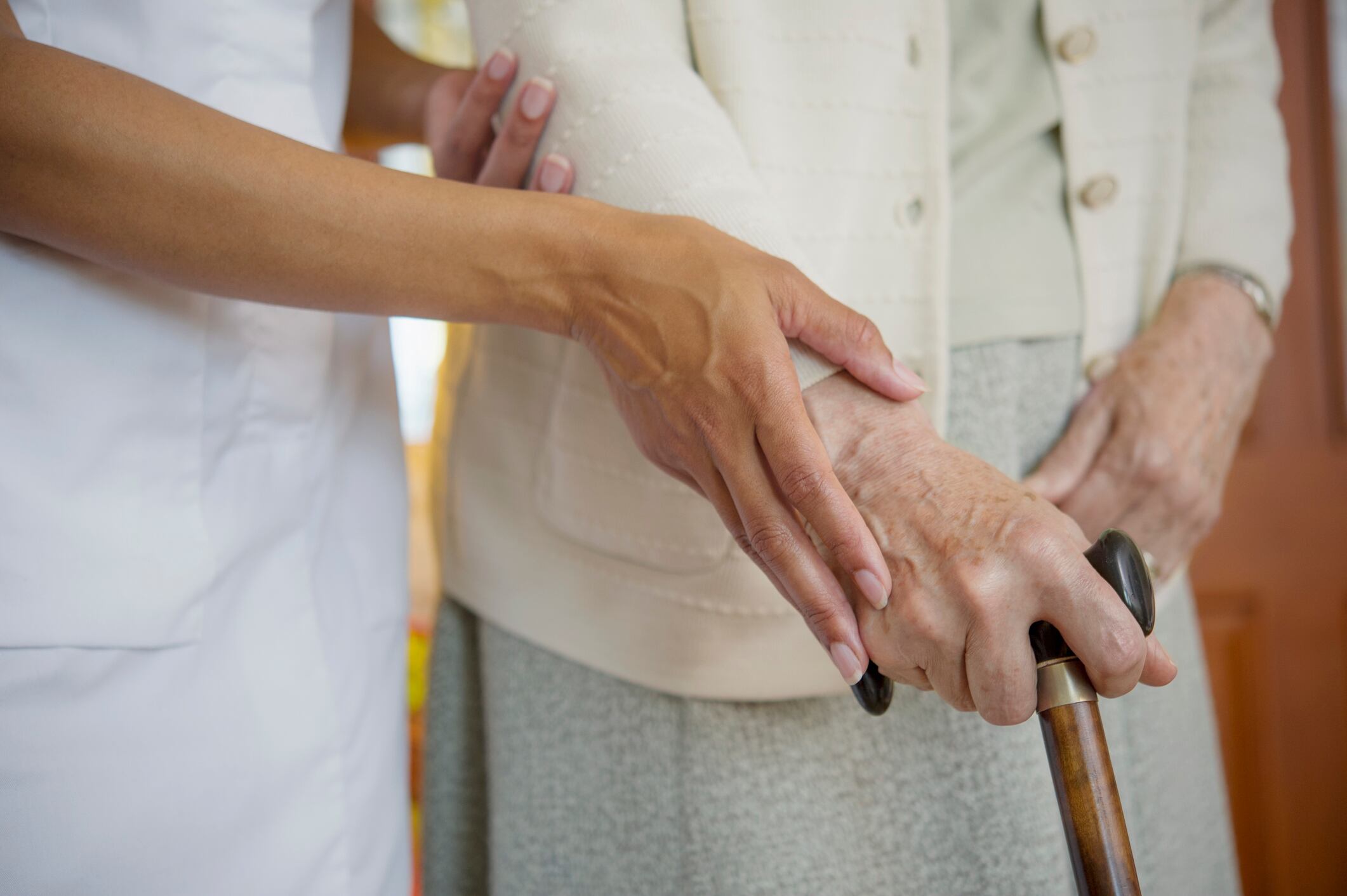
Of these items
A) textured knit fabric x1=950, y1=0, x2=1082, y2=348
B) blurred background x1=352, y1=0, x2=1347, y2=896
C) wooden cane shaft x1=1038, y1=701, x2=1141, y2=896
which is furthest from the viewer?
blurred background x1=352, y1=0, x2=1347, y2=896

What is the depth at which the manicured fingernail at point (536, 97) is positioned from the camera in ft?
1.71

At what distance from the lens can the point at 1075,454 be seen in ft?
1.99

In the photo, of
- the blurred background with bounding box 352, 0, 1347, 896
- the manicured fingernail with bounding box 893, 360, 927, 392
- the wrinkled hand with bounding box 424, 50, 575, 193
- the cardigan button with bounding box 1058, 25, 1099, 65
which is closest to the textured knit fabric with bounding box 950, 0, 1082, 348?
the cardigan button with bounding box 1058, 25, 1099, 65

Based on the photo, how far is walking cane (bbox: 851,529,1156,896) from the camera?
0.38 m

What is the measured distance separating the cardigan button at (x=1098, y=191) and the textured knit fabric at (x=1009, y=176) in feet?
0.05

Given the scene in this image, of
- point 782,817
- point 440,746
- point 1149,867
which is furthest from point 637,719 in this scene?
point 1149,867

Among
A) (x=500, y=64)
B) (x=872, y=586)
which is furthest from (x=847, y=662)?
(x=500, y=64)

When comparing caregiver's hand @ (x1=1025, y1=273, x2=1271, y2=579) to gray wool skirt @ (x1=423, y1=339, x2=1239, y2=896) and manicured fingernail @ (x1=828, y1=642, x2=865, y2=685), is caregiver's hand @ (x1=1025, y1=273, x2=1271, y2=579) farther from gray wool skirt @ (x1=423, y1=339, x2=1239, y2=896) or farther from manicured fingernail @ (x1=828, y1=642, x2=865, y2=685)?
manicured fingernail @ (x1=828, y1=642, x2=865, y2=685)

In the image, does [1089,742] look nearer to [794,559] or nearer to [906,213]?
[794,559]

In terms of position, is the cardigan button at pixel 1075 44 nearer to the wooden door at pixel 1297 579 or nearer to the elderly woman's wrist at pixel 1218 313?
the elderly woman's wrist at pixel 1218 313

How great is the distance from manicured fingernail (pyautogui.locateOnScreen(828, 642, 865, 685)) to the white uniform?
0.31 m

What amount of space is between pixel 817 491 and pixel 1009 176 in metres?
0.37

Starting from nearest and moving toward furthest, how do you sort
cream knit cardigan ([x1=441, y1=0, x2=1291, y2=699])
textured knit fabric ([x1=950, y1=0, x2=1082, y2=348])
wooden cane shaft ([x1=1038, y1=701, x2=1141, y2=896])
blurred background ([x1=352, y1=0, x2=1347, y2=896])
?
wooden cane shaft ([x1=1038, y1=701, x2=1141, y2=896])
cream knit cardigan ([x1=441, y1=0, x2=1291, y2=699])
textured knit fabric ([x1=950, y1=0, x2=1082, y2=348])
blurred background ([x1=352, y1=0, x2=1347, y2=896])

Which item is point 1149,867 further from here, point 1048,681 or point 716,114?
point 716,114
